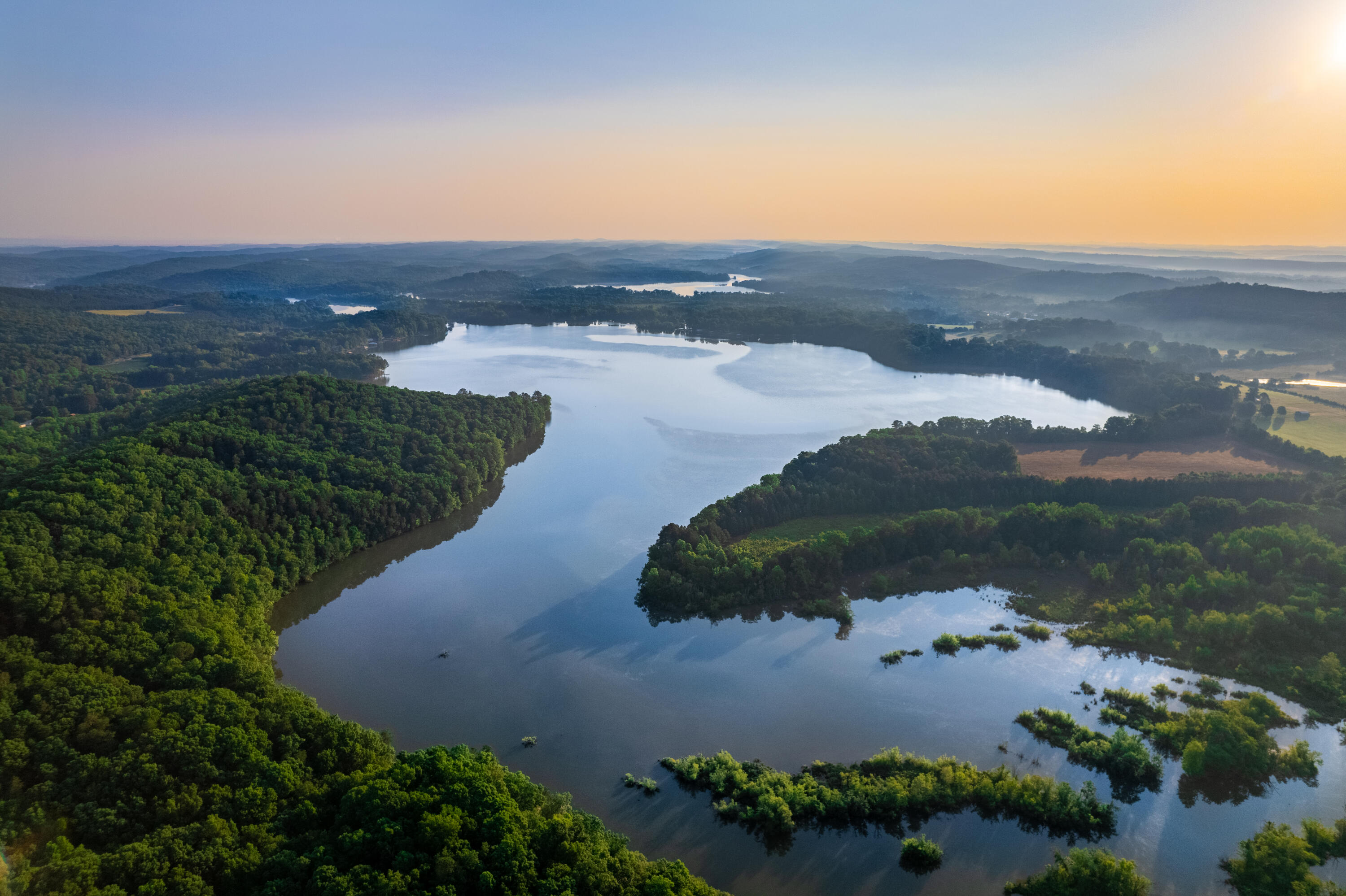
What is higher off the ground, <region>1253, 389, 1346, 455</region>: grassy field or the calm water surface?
<region>1253, 389, 1346, 455</region>: grassy field

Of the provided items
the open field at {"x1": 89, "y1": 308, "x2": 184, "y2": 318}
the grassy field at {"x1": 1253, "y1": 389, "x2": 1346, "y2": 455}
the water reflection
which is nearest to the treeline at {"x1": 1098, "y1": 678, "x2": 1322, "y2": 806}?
the water reflection

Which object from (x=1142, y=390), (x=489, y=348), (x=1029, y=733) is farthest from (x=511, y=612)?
(x=489, y=348)

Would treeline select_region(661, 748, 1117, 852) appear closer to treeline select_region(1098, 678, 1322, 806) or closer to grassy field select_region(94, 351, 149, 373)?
treeline select_region(1098, 678, 1322, 806)

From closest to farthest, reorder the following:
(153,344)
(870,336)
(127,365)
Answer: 1. (127,365)
2. (153,344)
3. (870,336)

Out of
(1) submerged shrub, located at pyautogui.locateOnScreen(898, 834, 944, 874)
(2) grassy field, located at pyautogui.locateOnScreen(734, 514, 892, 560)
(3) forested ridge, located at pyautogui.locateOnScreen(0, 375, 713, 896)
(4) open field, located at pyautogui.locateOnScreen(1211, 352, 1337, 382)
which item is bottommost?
(1) submerged shrub, located at pyautogui.locateOnScreen(898, 834, 944, 874)

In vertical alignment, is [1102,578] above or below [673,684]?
above

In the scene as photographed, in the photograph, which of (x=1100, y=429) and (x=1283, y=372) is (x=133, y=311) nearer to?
(x=1100, y=429)

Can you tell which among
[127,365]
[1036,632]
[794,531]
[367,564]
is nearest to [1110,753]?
[1036,632]
